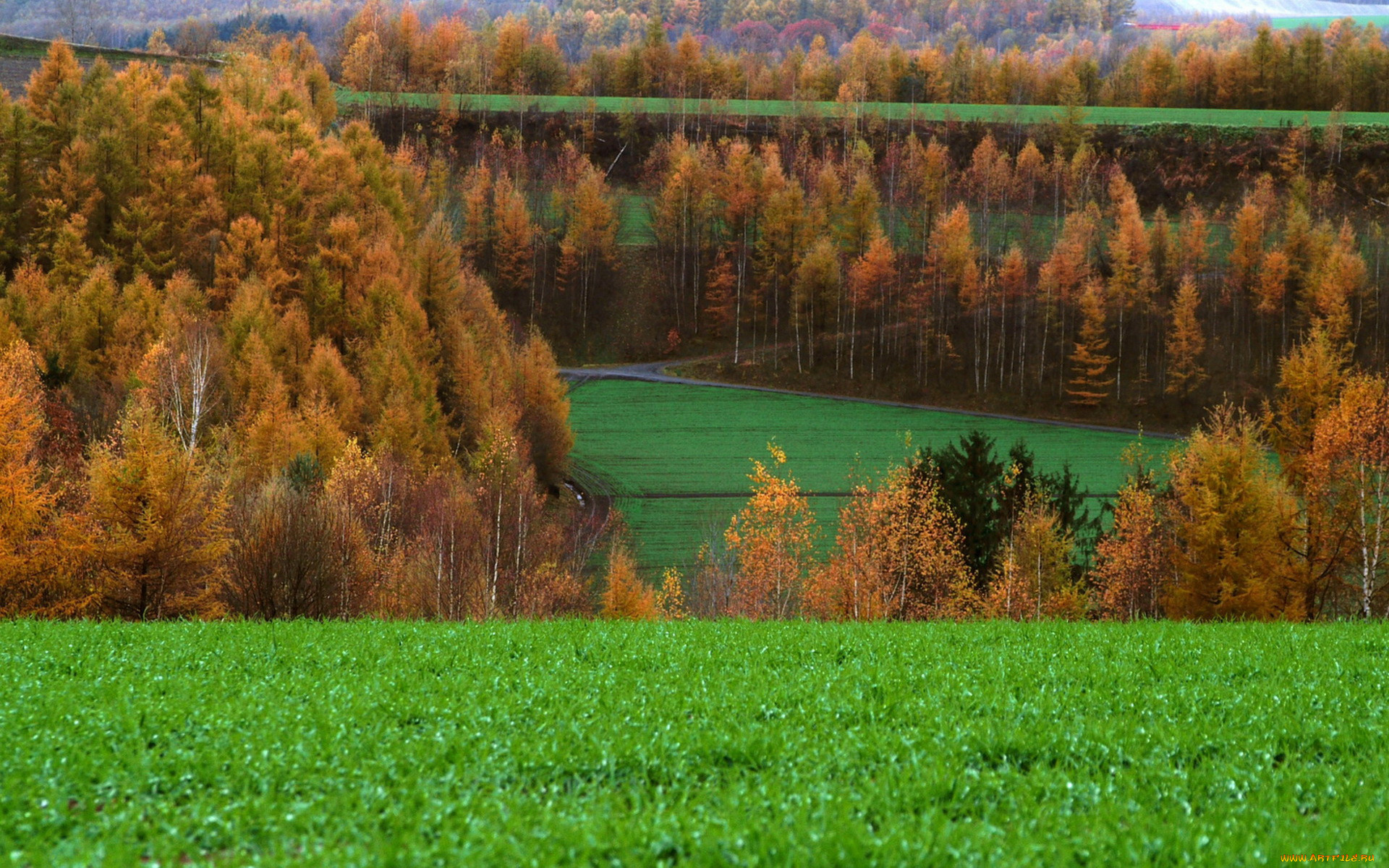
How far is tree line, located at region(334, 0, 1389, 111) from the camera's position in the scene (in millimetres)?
156000

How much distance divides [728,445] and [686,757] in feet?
235

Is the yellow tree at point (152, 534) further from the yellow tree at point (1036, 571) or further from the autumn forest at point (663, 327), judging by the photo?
the yellow tree at point (1036, 571)

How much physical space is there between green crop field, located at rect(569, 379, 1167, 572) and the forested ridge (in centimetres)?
537

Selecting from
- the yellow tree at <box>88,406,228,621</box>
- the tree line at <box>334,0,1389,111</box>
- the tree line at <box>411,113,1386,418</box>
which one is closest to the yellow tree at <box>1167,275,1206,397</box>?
the tree line at <box>411,113,1386,418</box>

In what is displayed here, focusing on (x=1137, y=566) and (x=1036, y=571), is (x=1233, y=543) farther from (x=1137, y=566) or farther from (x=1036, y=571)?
(x=1036, y=571)

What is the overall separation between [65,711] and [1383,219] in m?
146

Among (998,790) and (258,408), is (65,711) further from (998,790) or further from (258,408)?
(258,408)

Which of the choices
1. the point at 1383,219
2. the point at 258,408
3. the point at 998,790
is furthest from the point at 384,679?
the point at 1383,219

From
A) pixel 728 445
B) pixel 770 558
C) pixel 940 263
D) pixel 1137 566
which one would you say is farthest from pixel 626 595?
pixel 940 263

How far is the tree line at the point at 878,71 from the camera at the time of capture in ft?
512

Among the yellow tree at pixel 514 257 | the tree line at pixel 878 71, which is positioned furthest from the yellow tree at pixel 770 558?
the tree line at pixel 878 71

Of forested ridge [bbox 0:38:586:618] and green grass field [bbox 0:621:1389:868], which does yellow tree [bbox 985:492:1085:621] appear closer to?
forested ridge [bbox 0:38:586:618]

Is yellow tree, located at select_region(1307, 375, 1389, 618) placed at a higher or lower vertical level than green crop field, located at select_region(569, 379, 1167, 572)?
higher

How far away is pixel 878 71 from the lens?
569 feet
